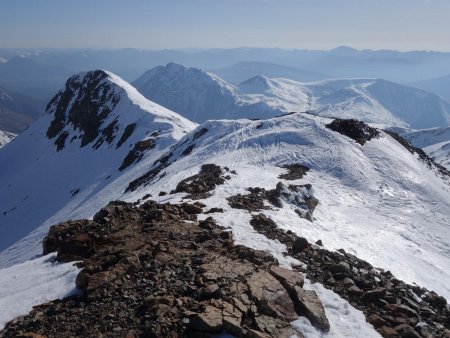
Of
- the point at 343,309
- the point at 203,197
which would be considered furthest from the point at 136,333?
the point at 203,197

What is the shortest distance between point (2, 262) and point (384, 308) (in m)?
43.8

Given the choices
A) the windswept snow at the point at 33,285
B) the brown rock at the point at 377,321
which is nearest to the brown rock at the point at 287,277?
the brown rock at the point at 377,321

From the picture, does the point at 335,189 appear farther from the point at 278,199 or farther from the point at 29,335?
the point at 29,335

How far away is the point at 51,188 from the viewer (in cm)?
7981

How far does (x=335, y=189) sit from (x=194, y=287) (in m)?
25.8

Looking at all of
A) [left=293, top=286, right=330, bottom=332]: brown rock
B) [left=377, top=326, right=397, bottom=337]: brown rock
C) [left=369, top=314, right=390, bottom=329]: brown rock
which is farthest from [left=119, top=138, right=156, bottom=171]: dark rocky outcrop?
[left=377, top=326, right=397, bottom=337]: brown rock

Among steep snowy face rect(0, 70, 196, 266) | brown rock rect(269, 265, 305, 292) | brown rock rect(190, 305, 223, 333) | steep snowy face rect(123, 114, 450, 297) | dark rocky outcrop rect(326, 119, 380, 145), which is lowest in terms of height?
steep snowy face rect(0, 70, 196, 266)

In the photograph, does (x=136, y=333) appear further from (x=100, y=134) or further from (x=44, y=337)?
(x=100, y=134)

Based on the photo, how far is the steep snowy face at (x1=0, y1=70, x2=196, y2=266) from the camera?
2504 inches

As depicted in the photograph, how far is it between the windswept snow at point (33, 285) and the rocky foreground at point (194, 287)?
18.3 inches

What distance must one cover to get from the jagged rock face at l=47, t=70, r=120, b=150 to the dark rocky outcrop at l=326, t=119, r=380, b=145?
53821mm

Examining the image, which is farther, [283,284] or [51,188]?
[51,188]

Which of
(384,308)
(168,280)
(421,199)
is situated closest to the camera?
(168,280)

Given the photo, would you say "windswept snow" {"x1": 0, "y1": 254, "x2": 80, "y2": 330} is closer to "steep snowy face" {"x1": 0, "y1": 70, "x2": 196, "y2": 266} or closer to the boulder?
the boulder
